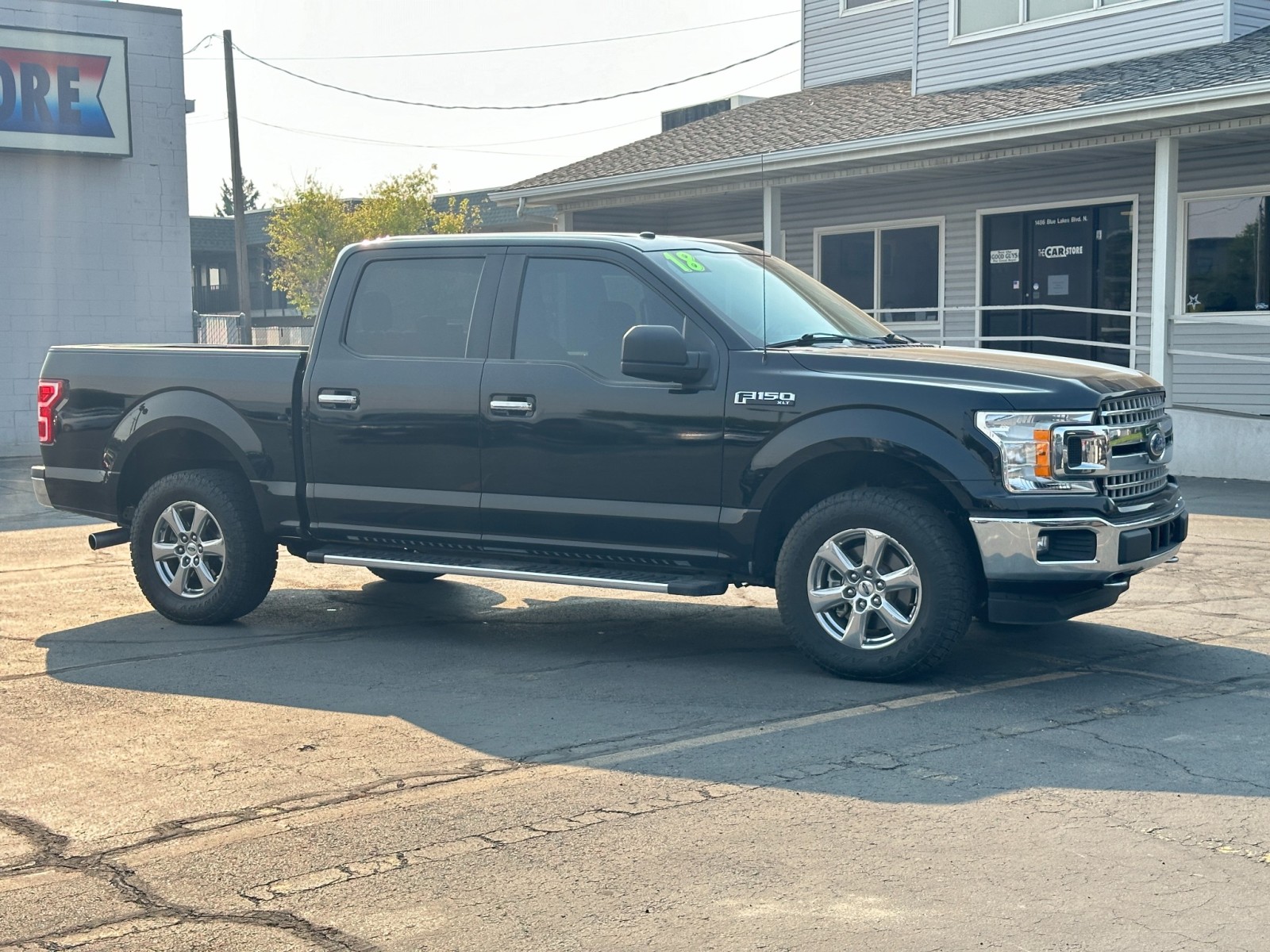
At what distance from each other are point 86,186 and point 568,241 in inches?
607

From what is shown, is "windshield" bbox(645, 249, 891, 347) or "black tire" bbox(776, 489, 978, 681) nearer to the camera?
"black tire" bbox(776, 489, 978, 681)

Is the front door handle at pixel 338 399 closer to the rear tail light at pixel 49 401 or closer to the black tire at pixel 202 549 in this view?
the black tire at pixel 202 549

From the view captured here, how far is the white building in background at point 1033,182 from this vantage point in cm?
1594

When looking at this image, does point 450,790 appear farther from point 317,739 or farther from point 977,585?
point 977,585

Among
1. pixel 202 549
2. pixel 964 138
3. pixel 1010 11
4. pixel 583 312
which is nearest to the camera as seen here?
pixel 583 312

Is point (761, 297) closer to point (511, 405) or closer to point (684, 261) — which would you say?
point (684, 261)

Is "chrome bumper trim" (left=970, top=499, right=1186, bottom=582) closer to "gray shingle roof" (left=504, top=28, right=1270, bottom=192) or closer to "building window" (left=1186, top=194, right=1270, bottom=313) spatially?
"gray shingle roof" (left=504, top=28, right=1270, bottom=192)

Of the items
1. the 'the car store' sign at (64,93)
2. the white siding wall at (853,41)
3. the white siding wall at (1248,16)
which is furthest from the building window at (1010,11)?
the 'the car store' sign at (64,93)

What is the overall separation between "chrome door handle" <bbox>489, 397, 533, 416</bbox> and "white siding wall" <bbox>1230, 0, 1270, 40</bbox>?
12.9m

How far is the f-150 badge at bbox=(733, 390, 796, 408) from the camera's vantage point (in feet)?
22.8

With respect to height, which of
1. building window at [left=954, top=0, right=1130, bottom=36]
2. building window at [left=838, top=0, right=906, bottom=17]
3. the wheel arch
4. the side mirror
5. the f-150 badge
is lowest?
the wheel arch

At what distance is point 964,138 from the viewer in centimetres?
1697

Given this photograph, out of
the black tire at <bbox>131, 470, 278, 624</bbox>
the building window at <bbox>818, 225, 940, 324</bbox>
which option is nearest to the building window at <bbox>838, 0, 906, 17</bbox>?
the building window at <bbox>818, 225, 940, 324</bbox>

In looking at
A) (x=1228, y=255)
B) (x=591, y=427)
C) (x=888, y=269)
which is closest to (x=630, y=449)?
(x=591, y=427)
